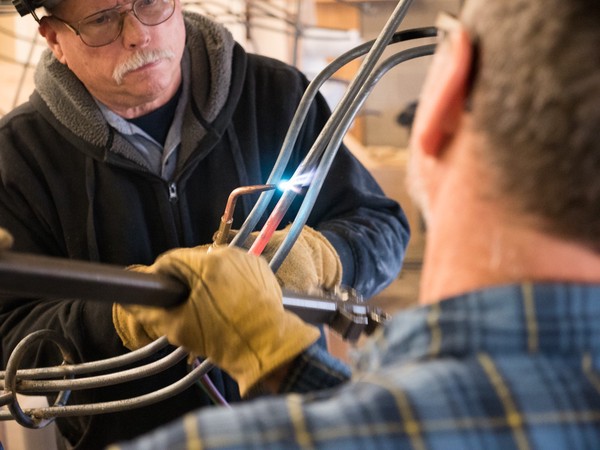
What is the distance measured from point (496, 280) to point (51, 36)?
4.15 ft

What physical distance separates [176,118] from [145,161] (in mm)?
111

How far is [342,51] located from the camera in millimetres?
2957

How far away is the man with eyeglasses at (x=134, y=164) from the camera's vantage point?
160 cm

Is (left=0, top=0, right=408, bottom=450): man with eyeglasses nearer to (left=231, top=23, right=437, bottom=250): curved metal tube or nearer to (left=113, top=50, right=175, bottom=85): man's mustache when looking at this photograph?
(left=113, top=50, right=175, bottom=85): man's mustache

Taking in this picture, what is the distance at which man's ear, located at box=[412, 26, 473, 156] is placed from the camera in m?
0.63

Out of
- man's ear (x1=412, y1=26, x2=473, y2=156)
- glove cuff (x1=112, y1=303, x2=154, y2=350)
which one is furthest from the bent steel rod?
glove cuff (x1=112, y1=303, x2=154, y2=350)

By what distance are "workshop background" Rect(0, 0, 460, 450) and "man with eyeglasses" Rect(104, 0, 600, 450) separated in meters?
1.70

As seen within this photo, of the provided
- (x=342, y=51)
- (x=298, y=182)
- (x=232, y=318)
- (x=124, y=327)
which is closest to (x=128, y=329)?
(x=124, y=327)

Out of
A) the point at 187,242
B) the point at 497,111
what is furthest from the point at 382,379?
the point at 187,242

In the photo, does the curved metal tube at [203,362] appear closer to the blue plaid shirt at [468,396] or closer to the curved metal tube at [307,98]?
the curved metal tube at [307,98]

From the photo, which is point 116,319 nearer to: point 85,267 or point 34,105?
point 34,105

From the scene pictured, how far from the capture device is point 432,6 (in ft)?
9.55

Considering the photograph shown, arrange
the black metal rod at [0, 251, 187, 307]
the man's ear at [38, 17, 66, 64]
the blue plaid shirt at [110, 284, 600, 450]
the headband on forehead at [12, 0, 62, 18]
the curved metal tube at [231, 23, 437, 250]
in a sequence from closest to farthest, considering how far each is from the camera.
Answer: the blue plaid shirt at [110, 284, 600, 450] → the black metal rod at [0, 251, 187, 307] → the curved metal tube at [231, 23, 437, 250] → the headband on forehead at [12, 0, 62, 18] → the man's ear at [38, 17, 66, 64]

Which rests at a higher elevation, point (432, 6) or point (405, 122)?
point (432, 6)
